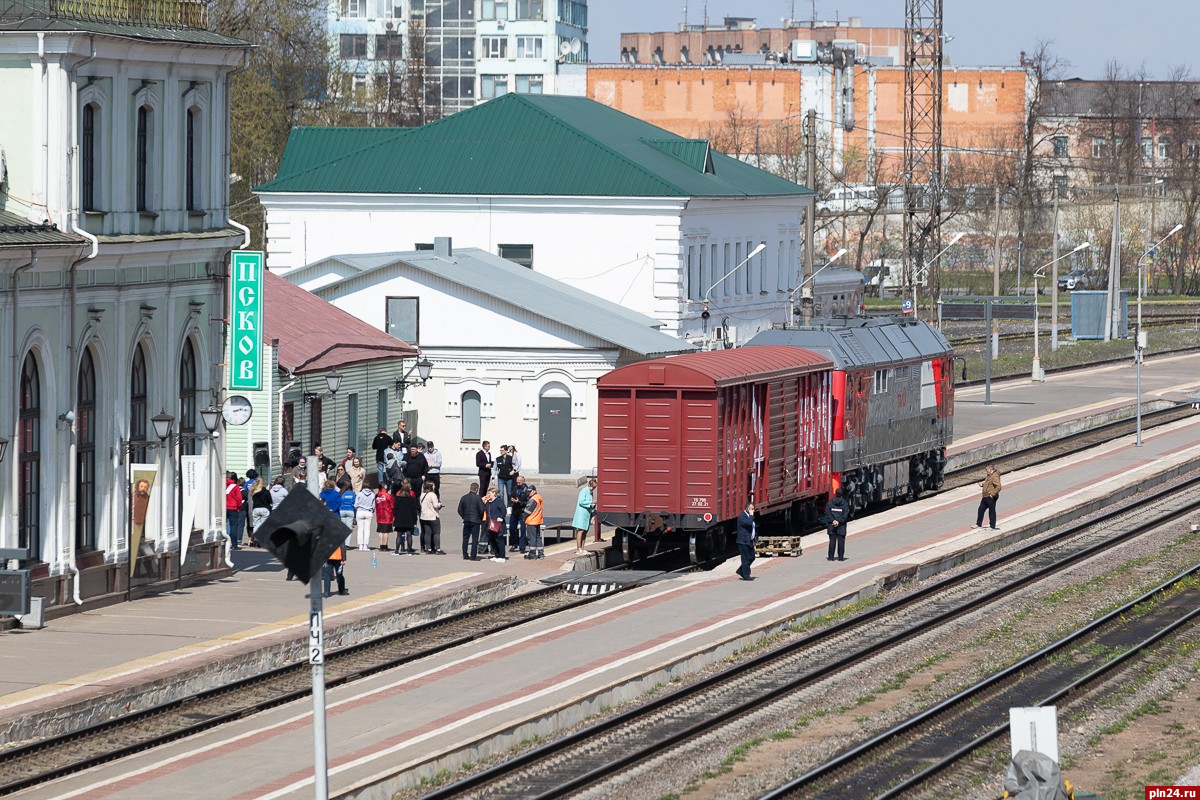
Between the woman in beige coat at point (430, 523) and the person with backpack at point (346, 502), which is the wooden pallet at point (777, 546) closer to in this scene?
the woman in beige coat at point (430, 523)

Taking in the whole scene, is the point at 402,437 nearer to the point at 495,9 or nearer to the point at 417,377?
the point at 417,377

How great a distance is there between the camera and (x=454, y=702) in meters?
22.0

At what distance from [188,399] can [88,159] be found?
4466 millimetres

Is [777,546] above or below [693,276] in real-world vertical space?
below

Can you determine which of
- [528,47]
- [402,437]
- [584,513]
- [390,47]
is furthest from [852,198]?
[584,513]

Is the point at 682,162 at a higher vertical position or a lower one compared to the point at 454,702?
higher

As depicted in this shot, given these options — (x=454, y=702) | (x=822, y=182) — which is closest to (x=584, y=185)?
(x=454, y=702)

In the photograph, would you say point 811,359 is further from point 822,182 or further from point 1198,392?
point 822,182

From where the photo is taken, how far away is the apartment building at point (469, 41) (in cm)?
13425

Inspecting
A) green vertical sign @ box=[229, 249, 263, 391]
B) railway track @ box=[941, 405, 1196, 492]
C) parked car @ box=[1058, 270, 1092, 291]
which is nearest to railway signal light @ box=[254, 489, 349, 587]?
green vertical sign @ box=[229, 249, 263, 391]

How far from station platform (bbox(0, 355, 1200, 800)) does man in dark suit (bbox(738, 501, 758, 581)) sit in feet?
1.09

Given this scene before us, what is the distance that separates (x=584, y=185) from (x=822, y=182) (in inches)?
2694

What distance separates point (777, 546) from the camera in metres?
34.4

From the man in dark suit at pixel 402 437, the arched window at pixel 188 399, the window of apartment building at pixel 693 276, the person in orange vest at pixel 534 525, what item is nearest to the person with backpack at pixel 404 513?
the person in orange vest at pixel 534 525
